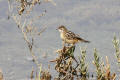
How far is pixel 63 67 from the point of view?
538 cm

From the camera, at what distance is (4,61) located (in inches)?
722

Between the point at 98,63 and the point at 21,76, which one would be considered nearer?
the point at 98,63

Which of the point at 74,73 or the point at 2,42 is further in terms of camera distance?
the point at 2,42

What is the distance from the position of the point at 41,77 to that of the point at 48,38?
13.8 m

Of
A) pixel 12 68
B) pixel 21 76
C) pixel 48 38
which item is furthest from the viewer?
pixel 48 38

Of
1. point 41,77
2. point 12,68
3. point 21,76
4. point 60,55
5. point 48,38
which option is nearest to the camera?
point 41,77

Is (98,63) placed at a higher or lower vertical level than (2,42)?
lower

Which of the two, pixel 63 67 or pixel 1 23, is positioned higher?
pixel 1 23

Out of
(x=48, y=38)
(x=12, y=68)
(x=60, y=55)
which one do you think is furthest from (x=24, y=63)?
(x=60, y=55)

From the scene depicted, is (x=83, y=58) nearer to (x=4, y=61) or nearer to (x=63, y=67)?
(x=63, y=67)

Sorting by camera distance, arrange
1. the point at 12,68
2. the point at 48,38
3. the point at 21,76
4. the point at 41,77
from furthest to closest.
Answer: the point at 48,38 < the point at 12,68 < the point at 21,76 < the point at 41,77

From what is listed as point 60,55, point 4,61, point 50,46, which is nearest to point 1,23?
point 4,61

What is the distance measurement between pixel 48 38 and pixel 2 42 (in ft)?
5.71

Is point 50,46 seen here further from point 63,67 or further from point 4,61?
point 63,67
